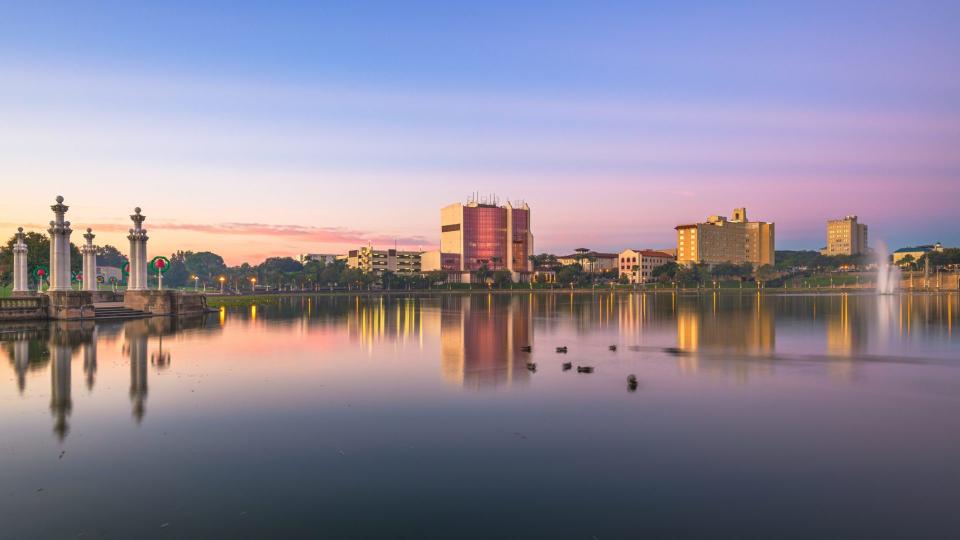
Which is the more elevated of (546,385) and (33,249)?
(33,249)

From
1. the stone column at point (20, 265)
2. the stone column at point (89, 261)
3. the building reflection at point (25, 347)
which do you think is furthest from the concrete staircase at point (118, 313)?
the stone column at point (89, 261)

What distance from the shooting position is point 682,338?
170 feet

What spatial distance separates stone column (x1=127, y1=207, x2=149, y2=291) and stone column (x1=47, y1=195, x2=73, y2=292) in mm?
8938

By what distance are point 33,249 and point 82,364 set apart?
3430 inches

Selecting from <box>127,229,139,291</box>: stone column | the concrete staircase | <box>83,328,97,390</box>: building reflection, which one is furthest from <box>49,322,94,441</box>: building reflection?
<box>127,229,139,291</box>: stone column

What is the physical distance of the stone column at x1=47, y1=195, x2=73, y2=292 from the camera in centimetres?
5956

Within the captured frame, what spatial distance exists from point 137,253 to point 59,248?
10.5 m

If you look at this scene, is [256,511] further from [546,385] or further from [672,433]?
[546,385]

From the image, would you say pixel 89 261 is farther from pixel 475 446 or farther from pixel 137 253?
pixel 475 446

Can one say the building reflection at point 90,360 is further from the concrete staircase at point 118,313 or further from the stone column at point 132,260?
the stone column at point 132,260

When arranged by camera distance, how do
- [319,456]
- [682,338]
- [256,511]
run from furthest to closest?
[682,338]
[319,456]
[256,511]

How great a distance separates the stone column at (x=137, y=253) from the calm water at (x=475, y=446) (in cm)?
3323

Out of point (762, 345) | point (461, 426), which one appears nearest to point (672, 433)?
point (461, 426)

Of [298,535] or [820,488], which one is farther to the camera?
[820,488]
